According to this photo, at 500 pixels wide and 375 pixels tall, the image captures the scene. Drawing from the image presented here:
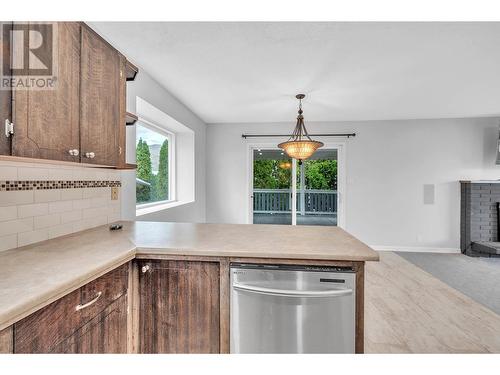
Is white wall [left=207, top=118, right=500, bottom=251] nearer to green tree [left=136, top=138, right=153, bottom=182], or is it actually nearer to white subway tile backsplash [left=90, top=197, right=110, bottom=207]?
green tree [left=136, top=138, right=153, bottom=182]

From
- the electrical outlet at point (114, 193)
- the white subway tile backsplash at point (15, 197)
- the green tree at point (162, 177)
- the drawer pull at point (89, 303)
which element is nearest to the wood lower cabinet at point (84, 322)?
the drawer pull at point (89, 303)

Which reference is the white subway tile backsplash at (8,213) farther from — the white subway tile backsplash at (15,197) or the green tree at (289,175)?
the green tree at (289,175)

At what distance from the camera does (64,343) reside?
0.91 meters

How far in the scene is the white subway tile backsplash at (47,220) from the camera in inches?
56.4

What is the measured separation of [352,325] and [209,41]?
7.46 feet

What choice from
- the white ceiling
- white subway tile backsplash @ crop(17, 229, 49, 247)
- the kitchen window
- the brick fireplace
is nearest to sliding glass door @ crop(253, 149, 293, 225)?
the white ceiling

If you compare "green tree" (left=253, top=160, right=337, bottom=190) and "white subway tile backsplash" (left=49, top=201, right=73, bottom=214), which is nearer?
"white subway tile backsplash" (left=49, top=201, right=73, bottom=214)

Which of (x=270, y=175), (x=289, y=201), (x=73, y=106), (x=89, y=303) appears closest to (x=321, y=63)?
(x=73, y=106)

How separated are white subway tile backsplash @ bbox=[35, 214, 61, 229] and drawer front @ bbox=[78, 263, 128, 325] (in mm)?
632

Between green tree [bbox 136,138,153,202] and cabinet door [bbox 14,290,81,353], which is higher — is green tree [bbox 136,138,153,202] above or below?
above

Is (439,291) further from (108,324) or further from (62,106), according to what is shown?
(62,106)

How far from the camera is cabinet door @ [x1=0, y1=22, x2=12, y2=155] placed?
0.94 meters

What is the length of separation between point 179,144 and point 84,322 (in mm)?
3679

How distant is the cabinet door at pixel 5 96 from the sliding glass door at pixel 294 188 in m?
4.30
